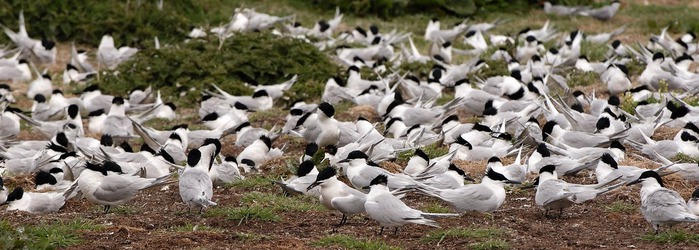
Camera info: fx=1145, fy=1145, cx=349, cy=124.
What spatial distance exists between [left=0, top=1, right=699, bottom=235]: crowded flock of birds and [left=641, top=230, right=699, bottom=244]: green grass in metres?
0.09

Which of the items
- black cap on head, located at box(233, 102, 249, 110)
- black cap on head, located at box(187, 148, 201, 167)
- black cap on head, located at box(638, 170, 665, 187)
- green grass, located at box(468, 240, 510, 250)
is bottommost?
black cap on head, located at box(233, 102, 249, 110)

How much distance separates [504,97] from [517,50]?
247 cm

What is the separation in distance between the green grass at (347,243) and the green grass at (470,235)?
0.32m

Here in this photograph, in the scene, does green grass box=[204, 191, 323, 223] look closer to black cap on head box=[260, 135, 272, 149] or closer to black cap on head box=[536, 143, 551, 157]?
black cap on head box=[260, 135, 272, 149]

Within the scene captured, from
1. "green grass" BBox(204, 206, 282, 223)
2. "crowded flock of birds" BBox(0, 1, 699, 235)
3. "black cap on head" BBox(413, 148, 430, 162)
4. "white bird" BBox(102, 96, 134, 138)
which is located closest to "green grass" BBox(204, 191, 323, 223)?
"green grass" BBox(204, 206, 282, 223)

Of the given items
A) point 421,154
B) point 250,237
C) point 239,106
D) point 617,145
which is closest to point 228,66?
point 239,106

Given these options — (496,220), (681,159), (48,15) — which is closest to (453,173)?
(496,220)

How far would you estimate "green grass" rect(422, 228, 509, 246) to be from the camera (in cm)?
637

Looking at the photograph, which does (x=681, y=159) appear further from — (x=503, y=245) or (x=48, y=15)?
(x=48, y=15)

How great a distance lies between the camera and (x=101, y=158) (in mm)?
8969

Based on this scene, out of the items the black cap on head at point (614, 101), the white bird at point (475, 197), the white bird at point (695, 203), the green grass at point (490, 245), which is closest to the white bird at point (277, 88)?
the black cap on head at point (614, 101)

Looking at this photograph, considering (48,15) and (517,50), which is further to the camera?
(48,15)

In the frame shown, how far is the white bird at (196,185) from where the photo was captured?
23.3 feet

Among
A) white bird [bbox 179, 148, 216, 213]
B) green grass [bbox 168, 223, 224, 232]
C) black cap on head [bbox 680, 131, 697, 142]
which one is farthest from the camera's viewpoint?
black cap on head [bbox 680, 131, 697, 142]
